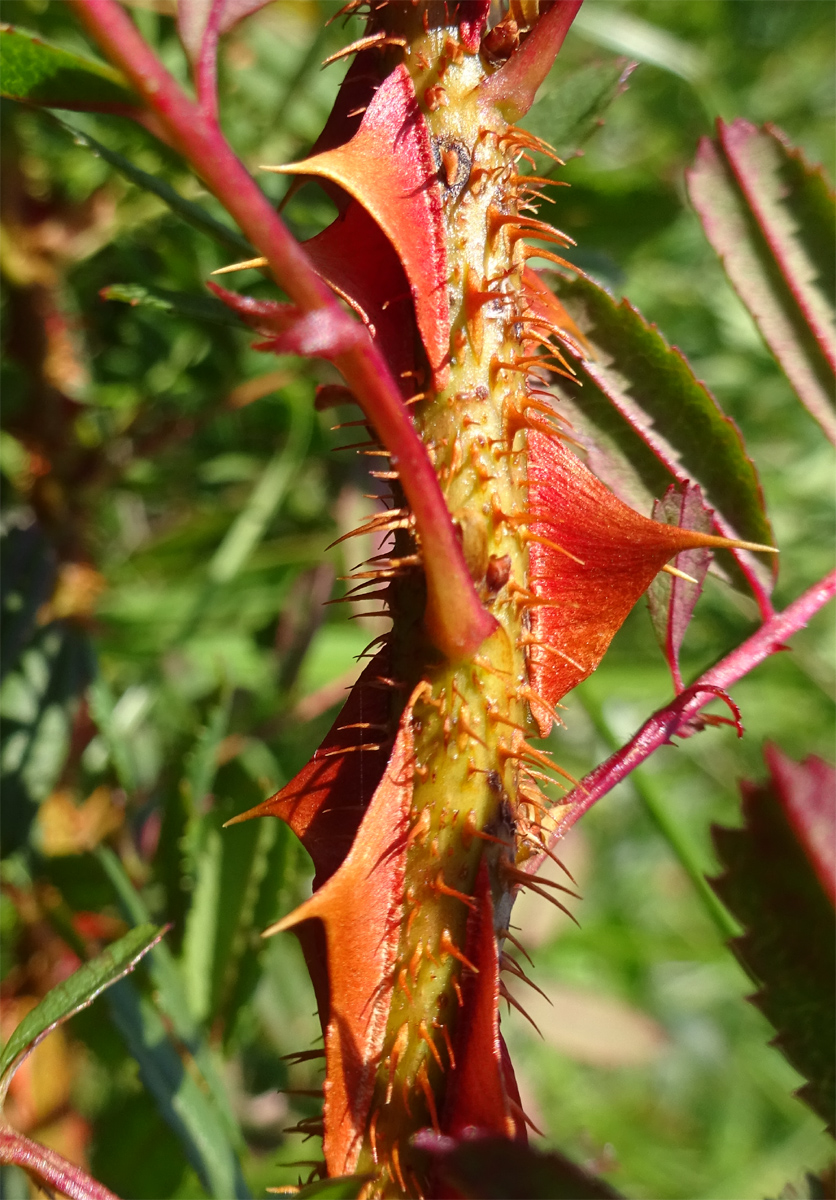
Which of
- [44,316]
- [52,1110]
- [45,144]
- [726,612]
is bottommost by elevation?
[52,1110]

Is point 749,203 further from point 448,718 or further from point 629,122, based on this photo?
point 629,122

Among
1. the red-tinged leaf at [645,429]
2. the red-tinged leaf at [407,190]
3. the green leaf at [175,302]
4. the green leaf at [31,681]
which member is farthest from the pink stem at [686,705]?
the green leaf at [31,681]

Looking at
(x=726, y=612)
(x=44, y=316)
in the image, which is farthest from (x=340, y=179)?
(x=726, y=612)

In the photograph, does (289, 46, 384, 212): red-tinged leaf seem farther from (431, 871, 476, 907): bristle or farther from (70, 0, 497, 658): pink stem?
(431, 871, 476, 907): bristle

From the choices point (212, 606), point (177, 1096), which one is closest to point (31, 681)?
point (212, 606)

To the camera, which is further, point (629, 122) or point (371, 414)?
point (629, 122)

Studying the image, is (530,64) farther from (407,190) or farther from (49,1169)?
(49,1169)

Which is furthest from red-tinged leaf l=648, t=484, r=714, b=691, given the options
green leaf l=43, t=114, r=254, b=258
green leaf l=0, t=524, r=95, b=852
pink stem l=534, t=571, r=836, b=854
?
green leaf l=0, t=524, r=95, b=852
